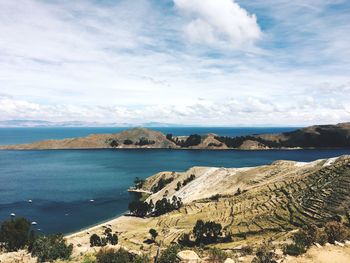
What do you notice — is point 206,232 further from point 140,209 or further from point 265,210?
point 140,209

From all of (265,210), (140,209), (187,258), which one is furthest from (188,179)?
(187,258)

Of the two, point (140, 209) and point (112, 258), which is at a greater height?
point (112, 258)

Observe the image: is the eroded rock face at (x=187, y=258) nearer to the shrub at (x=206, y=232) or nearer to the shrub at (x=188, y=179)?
the shrub at (x=206, y=232)

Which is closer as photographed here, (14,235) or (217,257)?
(217,257)

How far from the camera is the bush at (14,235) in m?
61.8

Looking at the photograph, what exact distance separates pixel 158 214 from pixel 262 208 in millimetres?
38810

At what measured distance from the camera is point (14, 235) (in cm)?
6462

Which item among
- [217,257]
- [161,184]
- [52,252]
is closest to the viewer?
[217,257]

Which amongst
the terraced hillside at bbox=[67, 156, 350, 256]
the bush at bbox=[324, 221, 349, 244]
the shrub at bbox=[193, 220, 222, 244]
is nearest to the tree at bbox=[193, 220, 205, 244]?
the shrub at bbox=[193, 220, 222, 244]

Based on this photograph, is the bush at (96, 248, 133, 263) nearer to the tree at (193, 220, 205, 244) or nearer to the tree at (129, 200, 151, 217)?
the tree at (193, 220, 205, 244)

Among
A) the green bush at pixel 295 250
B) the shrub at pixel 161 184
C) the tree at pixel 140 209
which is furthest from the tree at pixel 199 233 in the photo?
the shrub at pixel 161 184

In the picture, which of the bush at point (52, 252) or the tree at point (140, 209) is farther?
the tree at point (140, 209)

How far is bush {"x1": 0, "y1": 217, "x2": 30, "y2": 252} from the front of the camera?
61.8m

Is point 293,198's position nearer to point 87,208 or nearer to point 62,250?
point 62,250
